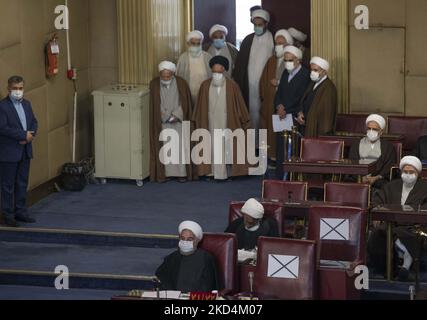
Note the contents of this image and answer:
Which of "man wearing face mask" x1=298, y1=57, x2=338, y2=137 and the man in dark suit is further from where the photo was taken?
"man wearing face mask" x1=298, y1=57, x2=338, y2=137

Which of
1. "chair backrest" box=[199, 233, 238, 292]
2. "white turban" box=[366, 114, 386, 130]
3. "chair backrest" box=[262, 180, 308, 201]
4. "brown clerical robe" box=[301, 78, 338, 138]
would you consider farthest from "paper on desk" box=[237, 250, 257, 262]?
"brown clerical robe" box=[301, 78, 338, 138]

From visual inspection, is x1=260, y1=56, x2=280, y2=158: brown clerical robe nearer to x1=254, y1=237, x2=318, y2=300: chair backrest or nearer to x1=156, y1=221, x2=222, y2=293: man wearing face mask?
x1=156, y1=221, x2=222, y2=293: man wearing face mask

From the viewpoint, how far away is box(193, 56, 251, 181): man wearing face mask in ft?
53.4

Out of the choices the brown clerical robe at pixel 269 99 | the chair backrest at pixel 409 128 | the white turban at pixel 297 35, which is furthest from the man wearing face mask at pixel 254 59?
the chair backrest at pixel 409 128

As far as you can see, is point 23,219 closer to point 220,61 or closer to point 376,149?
point 220,61

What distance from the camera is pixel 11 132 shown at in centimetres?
1386

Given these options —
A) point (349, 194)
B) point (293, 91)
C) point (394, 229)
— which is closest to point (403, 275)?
point (394, 229)

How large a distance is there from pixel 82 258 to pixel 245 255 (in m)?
2.30

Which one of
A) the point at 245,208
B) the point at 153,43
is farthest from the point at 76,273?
the point at 153,43

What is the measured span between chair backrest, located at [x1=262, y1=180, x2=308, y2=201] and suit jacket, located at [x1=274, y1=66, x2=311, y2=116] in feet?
8.56

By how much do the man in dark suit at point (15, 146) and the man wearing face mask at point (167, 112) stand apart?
2420 mm

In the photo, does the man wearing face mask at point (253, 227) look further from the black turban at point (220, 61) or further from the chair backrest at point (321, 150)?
the black turban at point (220, 61)

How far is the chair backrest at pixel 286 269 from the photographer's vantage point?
36.0 ft
